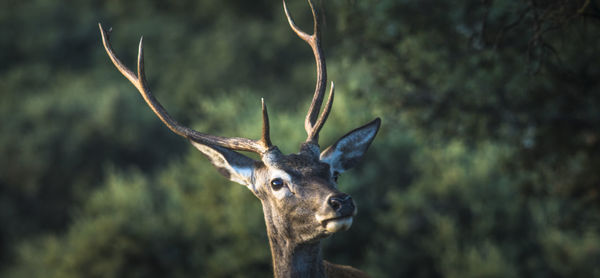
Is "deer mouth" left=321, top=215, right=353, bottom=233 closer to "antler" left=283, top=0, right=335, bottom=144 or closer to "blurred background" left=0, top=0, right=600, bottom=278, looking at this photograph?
A: "antler" left=283, top=0, right=335, bottom=144

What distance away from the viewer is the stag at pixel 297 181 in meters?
4.26

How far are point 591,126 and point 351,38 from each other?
9.83ft

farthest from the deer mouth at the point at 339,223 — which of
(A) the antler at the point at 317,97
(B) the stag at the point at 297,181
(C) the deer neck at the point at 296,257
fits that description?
(A) the antler at the point at 317,97

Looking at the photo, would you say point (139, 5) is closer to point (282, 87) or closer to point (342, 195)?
point (282, 87)

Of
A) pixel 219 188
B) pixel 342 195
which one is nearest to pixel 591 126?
pixel 342 195

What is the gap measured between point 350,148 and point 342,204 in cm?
114

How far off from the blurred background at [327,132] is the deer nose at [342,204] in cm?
169

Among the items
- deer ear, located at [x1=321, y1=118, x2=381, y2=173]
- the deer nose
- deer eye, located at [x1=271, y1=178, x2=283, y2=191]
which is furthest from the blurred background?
deer eye, located at [x1=271, y1=178, x2=283, y2=191]

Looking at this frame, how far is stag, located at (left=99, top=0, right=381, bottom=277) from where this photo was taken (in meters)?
4.26

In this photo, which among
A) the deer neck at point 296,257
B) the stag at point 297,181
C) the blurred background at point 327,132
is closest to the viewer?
the stag at point 297,181

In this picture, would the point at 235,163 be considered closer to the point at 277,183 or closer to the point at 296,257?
the point at 277,183

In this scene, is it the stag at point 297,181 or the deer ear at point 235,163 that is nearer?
the stag at point 297,181

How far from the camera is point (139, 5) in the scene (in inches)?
1597

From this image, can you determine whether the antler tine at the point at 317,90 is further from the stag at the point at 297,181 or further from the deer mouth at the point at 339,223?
the deer mouth at the point at 339,223
